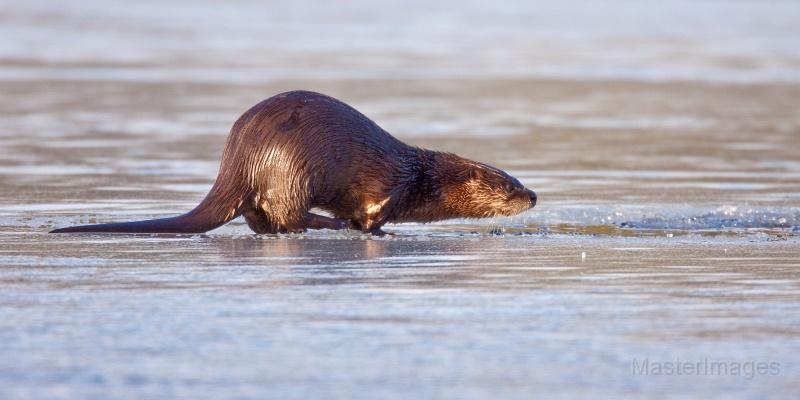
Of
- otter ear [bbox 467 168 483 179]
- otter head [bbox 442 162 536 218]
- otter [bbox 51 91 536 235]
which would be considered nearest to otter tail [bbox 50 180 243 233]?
otter [bbox 51 91 536 235]

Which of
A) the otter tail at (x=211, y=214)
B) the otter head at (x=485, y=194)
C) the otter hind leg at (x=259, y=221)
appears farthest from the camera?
the otter head at (x=485, y=194)

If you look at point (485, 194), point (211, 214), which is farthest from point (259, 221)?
point (485, 194)

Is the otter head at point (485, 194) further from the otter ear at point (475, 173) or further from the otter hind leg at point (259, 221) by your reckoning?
the otter hind leg at point (259, 221)

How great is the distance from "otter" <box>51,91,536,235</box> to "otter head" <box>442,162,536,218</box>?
0.94ft

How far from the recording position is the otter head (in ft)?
22.2

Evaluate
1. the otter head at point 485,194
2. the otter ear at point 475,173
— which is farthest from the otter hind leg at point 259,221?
the otter ear at point 475,173

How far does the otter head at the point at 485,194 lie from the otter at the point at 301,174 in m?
0.29

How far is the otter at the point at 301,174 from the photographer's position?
6.17 meters

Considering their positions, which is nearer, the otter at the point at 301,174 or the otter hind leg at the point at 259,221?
the otter at the point at 301,174

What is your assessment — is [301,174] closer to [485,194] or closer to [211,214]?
[211,214]

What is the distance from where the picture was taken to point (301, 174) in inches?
243

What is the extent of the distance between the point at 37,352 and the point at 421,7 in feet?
102

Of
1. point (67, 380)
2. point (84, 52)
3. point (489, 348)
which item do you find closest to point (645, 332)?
point (489, 348)

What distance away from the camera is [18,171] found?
8.58 m
